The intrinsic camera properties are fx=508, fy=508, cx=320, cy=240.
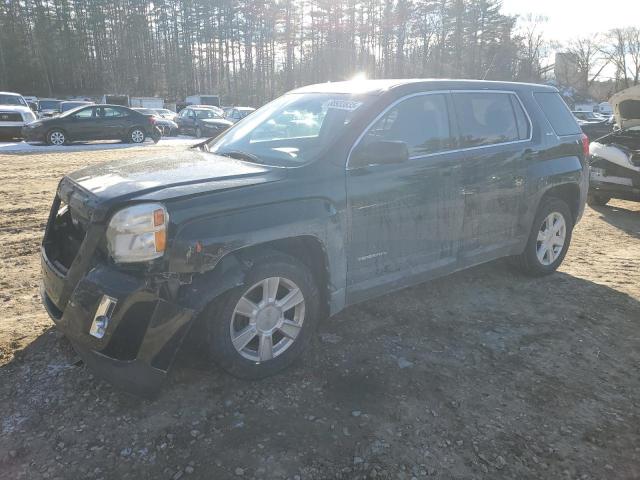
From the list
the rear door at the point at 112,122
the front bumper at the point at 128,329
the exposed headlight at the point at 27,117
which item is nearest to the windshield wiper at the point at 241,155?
the front bumper at the point at 128,329

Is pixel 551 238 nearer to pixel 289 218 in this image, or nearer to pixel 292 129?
pixel 292 129

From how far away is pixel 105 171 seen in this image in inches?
132

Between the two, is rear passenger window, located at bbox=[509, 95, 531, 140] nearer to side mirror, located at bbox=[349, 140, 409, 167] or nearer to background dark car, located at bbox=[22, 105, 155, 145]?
side mirror, located at bbox=[349, 140, 409, 167]

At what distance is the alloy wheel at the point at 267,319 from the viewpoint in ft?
10.0

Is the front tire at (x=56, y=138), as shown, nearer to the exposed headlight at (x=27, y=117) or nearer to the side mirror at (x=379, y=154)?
the exposed headlight at (x=27, y=117)

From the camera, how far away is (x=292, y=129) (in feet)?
13.2

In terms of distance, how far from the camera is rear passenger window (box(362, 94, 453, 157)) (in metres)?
3.74

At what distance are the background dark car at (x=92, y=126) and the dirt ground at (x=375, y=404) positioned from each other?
1646cm

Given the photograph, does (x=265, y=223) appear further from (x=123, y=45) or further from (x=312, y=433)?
(x=123, y=45)

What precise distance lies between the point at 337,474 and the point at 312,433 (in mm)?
321

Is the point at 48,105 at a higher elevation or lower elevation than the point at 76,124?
higher

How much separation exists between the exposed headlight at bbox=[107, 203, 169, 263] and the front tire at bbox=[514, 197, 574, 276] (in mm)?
3599

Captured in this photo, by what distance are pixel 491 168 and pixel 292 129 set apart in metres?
1.67

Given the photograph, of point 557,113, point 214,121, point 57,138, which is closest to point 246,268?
point 557,113
